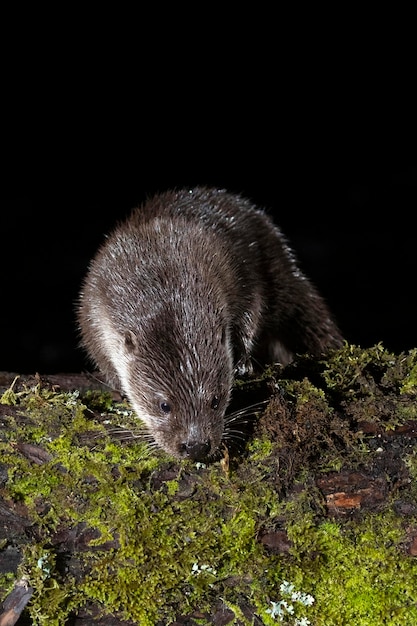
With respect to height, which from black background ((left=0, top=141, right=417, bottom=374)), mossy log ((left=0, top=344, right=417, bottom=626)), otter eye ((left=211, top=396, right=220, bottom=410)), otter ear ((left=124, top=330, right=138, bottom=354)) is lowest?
black background ((left=0, top=141, right=417, bottom=374))

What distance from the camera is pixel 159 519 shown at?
244cm

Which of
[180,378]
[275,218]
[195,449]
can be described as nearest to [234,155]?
[275,218]

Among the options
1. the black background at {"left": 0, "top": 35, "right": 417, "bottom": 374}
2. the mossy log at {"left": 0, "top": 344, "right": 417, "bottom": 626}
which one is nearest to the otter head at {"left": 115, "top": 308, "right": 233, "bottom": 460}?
the mossy log at {"left": 0, "top": 344, "right": 417, "bottom": 626}

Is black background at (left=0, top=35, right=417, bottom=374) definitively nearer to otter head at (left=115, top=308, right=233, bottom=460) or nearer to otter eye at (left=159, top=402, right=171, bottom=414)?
otter head at (left=115, top=308, right=233, bottom=460)

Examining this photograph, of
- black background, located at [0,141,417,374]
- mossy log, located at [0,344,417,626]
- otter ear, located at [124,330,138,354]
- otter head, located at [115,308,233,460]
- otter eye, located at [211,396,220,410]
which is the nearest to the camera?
mossy log, located at [0,344,417,626]

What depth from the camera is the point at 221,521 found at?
246 cm

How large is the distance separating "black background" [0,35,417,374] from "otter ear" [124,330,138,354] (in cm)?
602

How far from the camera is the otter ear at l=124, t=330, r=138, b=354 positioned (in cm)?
323

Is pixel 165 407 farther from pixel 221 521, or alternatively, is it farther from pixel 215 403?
pixel 221 521

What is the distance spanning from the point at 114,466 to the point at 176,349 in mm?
631

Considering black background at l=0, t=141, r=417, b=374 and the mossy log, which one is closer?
the mossy log

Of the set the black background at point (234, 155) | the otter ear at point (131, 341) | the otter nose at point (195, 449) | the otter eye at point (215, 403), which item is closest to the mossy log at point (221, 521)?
the otter nose at point (195, 449)

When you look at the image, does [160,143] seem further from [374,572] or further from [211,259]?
[374,572]

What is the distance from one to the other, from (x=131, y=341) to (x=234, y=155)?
9411 mm
